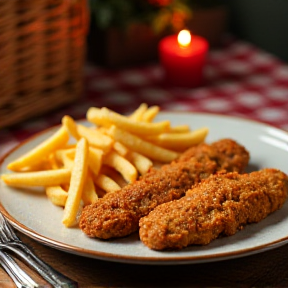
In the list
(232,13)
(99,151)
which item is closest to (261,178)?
(99,151)

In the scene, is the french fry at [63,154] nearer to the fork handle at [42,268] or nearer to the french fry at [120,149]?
the french fry at [120,149]

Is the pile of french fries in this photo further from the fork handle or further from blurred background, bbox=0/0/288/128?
blurred background, bbox=0/0/288/128

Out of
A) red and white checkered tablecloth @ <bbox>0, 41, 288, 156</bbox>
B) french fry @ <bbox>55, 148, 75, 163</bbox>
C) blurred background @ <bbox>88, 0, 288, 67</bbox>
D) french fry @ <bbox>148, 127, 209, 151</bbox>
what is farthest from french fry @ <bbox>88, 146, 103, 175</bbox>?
blurred background @ <bbox>88, 0, 288, 67</bbox>

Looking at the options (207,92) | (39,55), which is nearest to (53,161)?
(39,55)

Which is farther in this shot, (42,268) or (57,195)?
(57,195)

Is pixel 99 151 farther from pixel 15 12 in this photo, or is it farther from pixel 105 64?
pixel 105 64

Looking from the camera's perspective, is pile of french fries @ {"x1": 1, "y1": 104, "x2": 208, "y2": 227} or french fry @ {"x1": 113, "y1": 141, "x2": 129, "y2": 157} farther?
french fry @ {"x1": 113, "y1": 141, "x2": 129, "y2": 157}

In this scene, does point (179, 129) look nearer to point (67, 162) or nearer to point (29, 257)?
point (67, 162)
